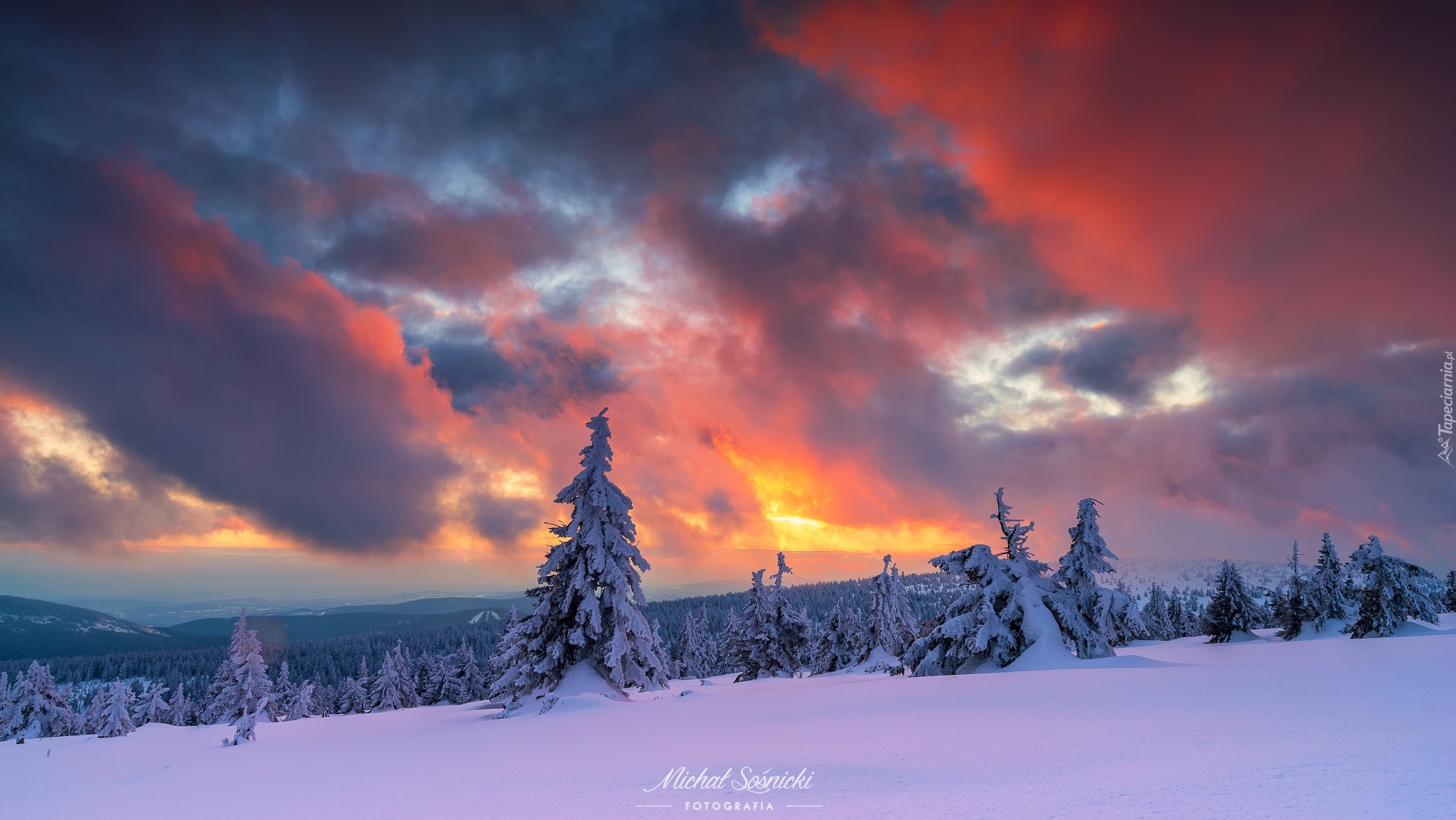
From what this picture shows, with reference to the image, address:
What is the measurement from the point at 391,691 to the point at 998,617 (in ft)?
224

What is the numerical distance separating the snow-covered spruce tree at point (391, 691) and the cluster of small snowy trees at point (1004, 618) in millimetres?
63141

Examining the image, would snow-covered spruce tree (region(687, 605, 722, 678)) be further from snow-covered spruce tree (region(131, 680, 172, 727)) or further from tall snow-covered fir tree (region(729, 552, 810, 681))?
snow-covered spruce tree (region(131, 680, 172, 727))

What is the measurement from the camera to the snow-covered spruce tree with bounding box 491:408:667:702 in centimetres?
2398

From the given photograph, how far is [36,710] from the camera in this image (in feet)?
190

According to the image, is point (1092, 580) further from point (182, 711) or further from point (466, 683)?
point (182, 711)

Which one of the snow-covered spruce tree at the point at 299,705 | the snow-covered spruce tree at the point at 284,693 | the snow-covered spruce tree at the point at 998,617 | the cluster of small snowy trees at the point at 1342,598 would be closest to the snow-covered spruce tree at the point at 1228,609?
the cluster of small snowy trees at the point at 1342,598

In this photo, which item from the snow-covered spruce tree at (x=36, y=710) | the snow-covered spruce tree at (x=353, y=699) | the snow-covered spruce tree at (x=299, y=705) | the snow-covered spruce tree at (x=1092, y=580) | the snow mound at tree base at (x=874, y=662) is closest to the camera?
the snow-covered spruce tree at (x=1092, y=580)

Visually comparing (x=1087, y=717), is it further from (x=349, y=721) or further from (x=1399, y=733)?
(x=349, y=721)

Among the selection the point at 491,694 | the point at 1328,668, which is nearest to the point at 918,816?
the point at 1328,668

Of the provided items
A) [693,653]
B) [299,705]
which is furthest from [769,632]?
[299,705]

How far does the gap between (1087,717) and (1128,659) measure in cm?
1311

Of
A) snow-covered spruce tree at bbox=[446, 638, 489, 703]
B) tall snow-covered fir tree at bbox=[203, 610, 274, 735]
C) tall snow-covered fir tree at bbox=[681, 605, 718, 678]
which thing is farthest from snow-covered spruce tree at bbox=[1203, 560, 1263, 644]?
tall snow-covered fir tree at bbox=[203, 610, 274, 735]

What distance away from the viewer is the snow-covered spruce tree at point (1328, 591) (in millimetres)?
50344

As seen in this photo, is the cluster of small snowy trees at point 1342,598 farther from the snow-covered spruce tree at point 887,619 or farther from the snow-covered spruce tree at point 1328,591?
the snow-covered spruce tree at point 887,619
